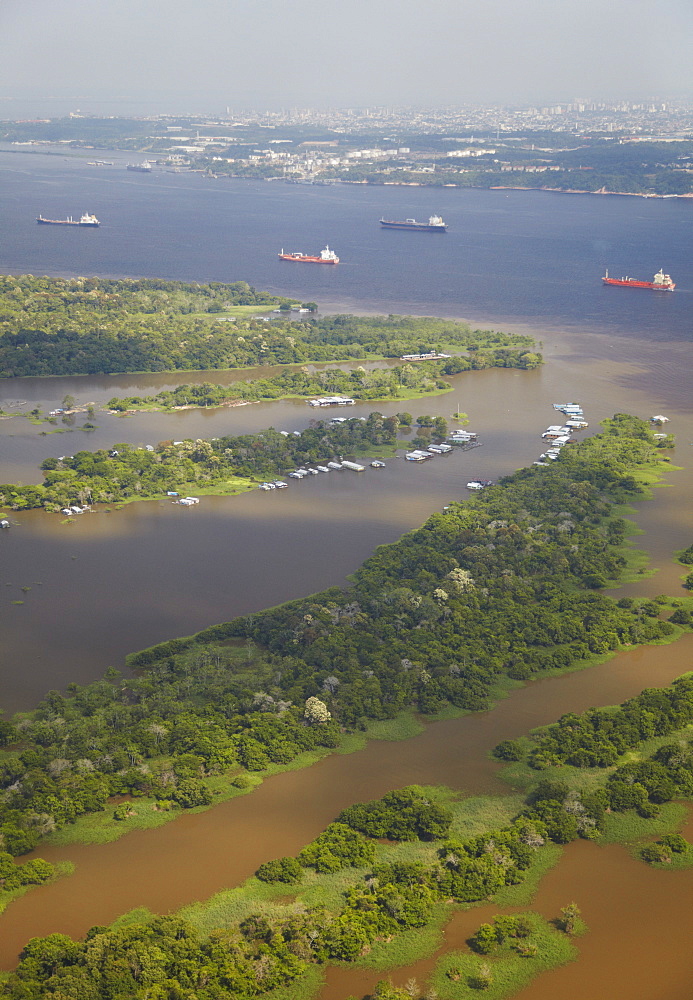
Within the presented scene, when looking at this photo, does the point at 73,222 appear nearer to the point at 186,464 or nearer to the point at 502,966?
the point at 186,464

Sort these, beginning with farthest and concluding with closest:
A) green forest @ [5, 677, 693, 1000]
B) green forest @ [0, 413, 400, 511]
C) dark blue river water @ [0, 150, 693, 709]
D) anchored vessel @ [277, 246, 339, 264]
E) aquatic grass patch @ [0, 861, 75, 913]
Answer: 1. anchored vessel @ [277, 246, 339, 264]
2. green forest @ [0, 413, 400, 511]
3. dark blue river water @ [0, 150, 693, 709]
4. aquatic grass patch @ [0, 861, 75, 913]
5. green forest @ [5, 677, 693, 1000]

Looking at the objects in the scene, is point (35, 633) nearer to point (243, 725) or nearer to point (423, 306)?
point (243, 725)

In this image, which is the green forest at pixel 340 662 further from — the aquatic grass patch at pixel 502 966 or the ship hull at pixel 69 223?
the ship hull at pixel 69 223

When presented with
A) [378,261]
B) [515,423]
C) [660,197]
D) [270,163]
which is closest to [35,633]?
[515,423]

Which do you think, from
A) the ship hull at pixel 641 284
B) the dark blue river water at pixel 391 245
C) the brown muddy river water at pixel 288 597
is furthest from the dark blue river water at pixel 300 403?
the ship hull at pixel 641 284

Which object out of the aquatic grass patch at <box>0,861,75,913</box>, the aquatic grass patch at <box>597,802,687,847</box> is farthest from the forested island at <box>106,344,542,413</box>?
the aquatic grass patch at <box>597,802,687,847</box>

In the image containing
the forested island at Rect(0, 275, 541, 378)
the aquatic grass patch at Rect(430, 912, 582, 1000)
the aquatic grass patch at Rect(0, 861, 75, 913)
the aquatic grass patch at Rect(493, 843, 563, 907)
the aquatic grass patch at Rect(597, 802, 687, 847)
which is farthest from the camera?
the forested island at Rect(0, 275, 541, 378)

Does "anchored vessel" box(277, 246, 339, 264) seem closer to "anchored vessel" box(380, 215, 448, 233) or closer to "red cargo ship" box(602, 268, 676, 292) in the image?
"anchored vessel" box(380, 215, 448, 233)

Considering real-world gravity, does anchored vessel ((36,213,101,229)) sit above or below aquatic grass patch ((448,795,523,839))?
above
